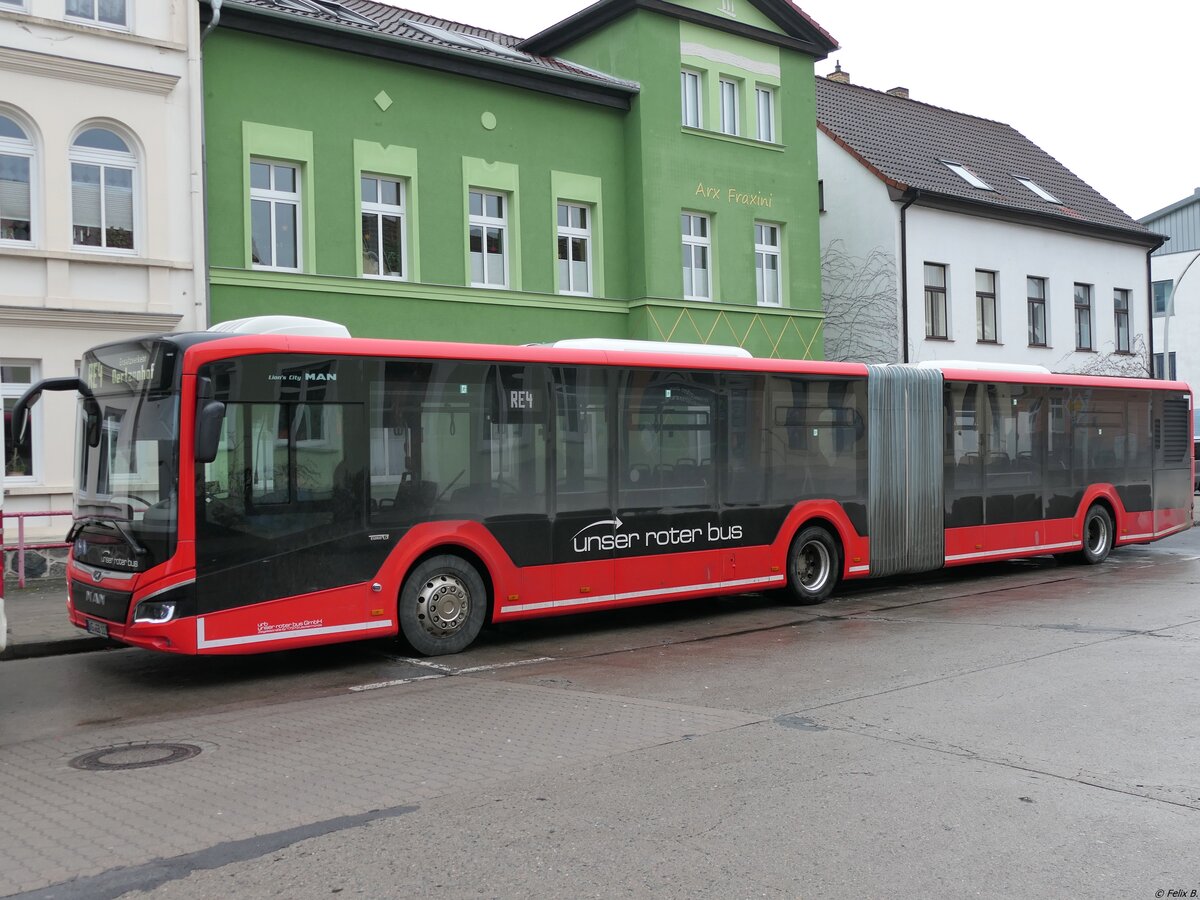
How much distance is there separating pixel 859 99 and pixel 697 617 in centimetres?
2227

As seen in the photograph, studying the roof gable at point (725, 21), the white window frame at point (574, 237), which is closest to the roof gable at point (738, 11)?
the roof gable at point (725, 21)

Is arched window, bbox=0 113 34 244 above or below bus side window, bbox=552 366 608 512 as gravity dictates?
above

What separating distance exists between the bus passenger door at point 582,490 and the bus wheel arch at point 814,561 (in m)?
2.81

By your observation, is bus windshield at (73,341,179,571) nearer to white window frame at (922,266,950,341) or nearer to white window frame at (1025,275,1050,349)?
white window frame at (922,266,950,341)

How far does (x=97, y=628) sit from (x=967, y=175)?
2664 centimetres

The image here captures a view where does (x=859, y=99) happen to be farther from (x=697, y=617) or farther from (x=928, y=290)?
(x=697, y=617)

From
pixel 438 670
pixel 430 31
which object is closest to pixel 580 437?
pixel 438 670

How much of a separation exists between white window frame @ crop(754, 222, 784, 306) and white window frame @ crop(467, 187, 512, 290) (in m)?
5.91

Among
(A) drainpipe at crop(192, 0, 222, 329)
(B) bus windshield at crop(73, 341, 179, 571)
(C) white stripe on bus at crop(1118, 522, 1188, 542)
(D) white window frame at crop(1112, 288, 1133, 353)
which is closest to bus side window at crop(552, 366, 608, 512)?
(B) bus windshield at crop(73, 341, 179, 571)

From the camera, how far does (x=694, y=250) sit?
23156 mm

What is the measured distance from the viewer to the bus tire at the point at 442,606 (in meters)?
10.4

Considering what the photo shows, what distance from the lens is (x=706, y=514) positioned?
A: 12.7 metres

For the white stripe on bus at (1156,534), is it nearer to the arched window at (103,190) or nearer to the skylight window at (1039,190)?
the skylight window at (1039,190)

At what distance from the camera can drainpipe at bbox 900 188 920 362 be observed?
26.9 metres
